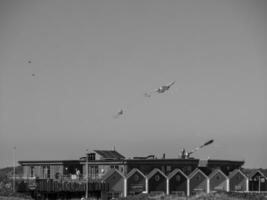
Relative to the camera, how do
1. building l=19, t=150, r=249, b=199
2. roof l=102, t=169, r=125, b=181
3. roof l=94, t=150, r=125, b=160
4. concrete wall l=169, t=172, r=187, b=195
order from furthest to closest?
roof l=94, t=150, r=125, b=160 → concrete wall l=169, t=172, r=187, b=195 → roof l=102, t=169, r=125, b=181 → building l=19, t=150, r=249, b=199

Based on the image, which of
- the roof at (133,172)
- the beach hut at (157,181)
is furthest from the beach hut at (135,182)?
the beach hut at (157,181)

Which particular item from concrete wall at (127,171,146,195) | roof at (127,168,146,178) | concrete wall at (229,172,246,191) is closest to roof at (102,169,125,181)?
roof at (127,168,146,178)

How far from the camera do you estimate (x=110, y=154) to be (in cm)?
12200

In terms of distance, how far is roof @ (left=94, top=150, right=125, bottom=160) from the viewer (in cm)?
11988

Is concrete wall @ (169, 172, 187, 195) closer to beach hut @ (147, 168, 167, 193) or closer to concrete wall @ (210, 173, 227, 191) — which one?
beach hut @ (147, 168, 167, 193)

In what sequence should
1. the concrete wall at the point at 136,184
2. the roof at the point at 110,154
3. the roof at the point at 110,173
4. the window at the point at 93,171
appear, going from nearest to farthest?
the roof at the point at 110,173 → the concrete wall at the point at 136,184 → the window at the point at 93,171 → the roof at the point at 110,154

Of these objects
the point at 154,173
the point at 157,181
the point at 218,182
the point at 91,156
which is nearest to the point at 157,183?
the point at 157,181

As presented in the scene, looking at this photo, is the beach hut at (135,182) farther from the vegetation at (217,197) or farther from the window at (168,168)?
the vegetation at (217,197)

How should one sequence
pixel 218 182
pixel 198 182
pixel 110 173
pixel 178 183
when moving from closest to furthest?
pixel 110 173 → pixel 178 183 → pixel 198 182 → pixel 218 182

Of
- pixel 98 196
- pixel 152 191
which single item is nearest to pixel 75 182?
pixel 98 196

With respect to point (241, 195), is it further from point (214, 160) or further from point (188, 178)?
point (214, 160)

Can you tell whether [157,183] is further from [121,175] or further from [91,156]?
[91,156]

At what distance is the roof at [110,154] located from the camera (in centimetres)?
11988

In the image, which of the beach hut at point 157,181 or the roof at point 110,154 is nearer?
the beach hut at point 157,181
